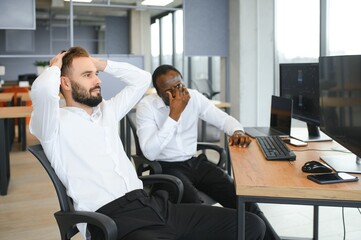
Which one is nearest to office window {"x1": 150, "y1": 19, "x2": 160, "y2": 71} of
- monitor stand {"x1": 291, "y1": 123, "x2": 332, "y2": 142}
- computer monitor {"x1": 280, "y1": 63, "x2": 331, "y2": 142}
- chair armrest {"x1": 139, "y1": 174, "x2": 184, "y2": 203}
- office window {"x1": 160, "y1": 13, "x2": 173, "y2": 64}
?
office window {"x1": 160, "y1": 13, "x2": 173, "y2": 64}

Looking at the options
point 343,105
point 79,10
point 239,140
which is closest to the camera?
point 343,105

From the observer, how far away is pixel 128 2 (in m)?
9.41

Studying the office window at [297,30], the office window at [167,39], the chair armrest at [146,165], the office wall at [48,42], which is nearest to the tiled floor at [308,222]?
the chair armrest at [146,165]

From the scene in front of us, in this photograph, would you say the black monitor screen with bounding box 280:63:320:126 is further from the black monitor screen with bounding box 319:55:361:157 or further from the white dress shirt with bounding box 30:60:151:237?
the white dress shirt with bounding box 30:60:151:237

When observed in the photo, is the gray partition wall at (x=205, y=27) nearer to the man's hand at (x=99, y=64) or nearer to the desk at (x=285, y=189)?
the man's hand at (x=99, y=64)

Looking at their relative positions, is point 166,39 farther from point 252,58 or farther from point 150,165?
point 150,165

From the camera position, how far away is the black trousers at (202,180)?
2.14 m

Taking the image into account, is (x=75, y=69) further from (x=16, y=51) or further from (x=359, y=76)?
(x=16, y=51)

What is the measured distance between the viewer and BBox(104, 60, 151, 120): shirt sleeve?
6.66ft

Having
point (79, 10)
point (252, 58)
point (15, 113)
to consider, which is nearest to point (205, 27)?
point (252, 58)

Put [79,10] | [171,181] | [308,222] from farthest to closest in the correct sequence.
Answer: [79,10] < [308,222] < [171,181]

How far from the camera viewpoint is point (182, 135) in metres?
2.55

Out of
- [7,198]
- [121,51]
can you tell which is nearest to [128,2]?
[121,51]

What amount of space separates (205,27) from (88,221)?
376cm
